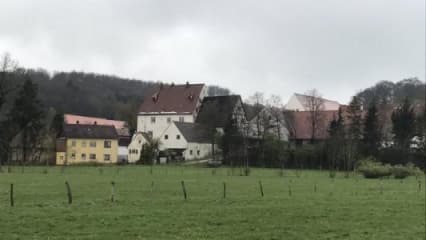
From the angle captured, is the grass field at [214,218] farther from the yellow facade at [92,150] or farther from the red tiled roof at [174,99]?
the red tiled roof at [174,99]

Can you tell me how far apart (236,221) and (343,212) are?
5.74 meters

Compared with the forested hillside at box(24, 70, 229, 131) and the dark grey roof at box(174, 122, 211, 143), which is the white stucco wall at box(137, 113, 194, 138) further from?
the forested hillside at box(24, 70, 229, 131)

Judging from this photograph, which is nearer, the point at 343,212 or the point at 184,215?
the point at 184,215

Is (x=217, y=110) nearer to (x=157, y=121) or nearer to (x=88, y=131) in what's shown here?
(x=157, y=121)

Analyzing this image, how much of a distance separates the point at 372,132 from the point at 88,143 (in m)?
51.3

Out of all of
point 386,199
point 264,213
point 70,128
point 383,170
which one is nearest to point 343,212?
point 264,213

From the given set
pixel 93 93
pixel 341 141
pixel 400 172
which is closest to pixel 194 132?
pixel 341 141

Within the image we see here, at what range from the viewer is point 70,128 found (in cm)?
10750

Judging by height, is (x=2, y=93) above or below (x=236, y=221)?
above

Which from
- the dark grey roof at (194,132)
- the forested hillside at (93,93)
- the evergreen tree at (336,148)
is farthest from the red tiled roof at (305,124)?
the forested hillside at (93,93)

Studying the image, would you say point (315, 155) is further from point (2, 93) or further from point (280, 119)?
point (2, 93)

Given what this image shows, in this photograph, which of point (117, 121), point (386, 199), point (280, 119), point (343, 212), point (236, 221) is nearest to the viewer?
point (236, 221)

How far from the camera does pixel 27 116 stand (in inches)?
3686

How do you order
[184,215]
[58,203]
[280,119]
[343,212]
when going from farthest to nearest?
1. [280,119]
2. [58,203]
3. [343,212]
4. [184,215]
